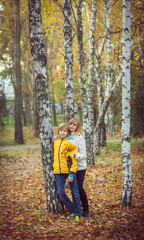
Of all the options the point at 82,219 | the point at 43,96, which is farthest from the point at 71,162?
the point at 43,96

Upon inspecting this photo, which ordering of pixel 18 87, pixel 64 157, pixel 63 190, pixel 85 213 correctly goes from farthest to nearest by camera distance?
pixel 18 87 → pixel 85 213 → pixel 63 190 → pixel 64 157

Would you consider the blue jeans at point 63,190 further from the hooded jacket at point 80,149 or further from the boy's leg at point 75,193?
the hooded jacket at point 80,149

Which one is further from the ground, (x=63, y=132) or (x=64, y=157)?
(x=63, y=132)

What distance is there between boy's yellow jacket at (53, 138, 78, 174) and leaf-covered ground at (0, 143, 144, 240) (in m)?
1.08

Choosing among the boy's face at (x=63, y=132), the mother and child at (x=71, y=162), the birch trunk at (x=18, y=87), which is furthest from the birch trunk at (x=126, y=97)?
the birch trunk at (x=18, y=87)

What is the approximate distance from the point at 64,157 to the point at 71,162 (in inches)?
6.7

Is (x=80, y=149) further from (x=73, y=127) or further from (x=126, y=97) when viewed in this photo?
(x=126, y=97)

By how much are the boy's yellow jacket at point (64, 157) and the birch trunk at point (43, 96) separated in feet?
0.66

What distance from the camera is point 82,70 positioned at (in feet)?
25.8

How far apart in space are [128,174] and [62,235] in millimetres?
2044

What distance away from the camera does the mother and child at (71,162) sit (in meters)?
3.75

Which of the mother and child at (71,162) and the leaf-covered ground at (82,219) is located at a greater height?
the mother and child at (71,162)

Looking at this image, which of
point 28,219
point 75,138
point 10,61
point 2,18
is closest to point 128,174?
point 75,138

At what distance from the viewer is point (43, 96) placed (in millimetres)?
3895
